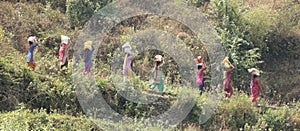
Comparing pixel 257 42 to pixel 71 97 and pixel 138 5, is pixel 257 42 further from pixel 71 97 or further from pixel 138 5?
pixel 71 97

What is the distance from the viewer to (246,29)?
12961 millimetres

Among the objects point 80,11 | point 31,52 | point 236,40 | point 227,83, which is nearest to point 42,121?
point 31,52

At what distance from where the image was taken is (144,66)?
12.4 metres

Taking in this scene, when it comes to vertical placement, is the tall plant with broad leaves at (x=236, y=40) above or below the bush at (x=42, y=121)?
above

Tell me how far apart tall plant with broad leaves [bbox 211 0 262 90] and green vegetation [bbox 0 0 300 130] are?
0.08 feet

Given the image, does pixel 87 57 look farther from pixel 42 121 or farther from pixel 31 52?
pixel 42 121

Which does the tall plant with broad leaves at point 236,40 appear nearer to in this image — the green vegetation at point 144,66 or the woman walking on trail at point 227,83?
the green vegetation at point 144,66

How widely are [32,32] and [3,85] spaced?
3.30 m

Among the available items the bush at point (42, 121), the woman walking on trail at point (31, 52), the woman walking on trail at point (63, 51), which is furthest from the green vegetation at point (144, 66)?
the woman walking on trail at point (63, 51)

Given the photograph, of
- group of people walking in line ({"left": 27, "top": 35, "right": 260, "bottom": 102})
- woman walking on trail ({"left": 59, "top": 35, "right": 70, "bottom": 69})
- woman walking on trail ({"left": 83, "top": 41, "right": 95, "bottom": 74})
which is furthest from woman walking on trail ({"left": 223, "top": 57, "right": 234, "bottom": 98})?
woman walking on trail ({"left": 59, "top": 35, "right": 70, "bottom": 69})

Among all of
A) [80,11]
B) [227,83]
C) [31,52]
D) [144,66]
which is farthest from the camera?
[80,11]

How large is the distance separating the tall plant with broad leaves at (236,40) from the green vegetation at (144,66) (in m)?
0.03

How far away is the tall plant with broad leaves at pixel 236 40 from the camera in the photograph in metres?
12.3

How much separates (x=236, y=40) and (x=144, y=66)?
98.6 inches
